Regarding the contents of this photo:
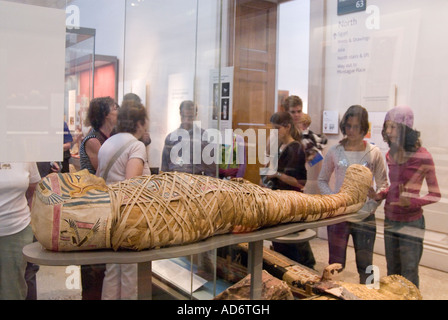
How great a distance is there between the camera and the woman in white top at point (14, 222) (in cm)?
98

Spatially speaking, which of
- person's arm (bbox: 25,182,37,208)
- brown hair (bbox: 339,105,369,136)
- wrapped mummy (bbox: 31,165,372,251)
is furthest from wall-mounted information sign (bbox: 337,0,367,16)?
person's arm (bbox: 25,182,37,208)

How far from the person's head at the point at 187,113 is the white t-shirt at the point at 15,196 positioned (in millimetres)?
495

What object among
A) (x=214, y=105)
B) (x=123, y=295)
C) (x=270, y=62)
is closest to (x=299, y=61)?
(x=270, y=62)

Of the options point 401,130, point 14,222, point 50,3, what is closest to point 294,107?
point 401,130

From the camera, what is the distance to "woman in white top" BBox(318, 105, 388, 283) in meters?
1.66

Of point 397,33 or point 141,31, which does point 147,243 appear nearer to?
point 141,31

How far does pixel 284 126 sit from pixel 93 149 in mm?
946

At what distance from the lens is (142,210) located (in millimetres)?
928

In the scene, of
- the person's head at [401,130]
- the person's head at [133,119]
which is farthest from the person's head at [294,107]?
the person's head at [133,119]

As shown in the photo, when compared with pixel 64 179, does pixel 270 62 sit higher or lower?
higher

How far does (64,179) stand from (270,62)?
1.34 metres

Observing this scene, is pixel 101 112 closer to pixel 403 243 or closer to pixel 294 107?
pixel 294 107

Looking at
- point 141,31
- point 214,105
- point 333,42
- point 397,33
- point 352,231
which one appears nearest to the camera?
point 141,31
